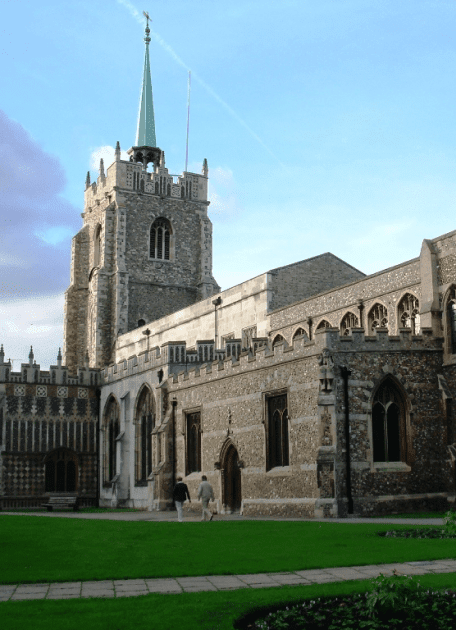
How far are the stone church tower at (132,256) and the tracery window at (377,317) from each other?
27.9m

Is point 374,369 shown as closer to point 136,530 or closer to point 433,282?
point 433,282

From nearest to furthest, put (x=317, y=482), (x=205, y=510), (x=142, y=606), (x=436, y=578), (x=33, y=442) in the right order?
(x=142, y=606), (x=436, y=578), (x=317, y=482), (x=205, y=510), (x=33, y=442)

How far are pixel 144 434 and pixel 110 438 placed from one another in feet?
18.3

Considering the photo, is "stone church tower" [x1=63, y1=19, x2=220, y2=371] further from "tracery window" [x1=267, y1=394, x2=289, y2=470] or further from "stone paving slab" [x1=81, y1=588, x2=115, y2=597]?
"stone paving slab" [x1=81, y1=588, x2=115, y2=597]

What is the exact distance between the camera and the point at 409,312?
27344mm

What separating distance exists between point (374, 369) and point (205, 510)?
6796 millimetres

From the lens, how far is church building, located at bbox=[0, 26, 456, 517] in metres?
23.5

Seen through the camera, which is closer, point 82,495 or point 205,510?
point 205,510

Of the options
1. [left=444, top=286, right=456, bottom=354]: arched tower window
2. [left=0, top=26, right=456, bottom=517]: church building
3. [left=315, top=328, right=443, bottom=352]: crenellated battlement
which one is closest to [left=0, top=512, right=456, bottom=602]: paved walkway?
[left=0, top=26, right=456, bottom=517]: church building

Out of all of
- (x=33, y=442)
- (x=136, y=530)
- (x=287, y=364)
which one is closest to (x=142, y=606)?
(x=136, y=530)

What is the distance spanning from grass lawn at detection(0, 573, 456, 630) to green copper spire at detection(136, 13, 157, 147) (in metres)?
54.8

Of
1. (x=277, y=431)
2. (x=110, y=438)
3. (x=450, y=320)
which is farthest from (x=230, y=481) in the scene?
(x=110, y=438)

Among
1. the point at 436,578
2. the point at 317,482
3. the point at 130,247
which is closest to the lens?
the point at 436,578

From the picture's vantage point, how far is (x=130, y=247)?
55969mm
